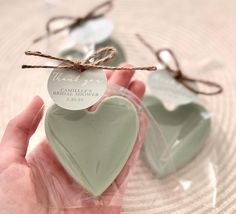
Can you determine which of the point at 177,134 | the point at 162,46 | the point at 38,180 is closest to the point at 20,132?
the point at 38,180

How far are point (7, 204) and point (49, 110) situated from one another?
0.16 m

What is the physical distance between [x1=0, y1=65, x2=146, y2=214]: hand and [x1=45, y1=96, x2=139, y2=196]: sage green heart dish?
0.09 ft

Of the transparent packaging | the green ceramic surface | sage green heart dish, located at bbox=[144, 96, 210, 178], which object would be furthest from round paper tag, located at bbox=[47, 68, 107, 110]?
the green ceramic surface

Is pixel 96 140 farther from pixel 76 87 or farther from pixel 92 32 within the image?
pixel 92 32

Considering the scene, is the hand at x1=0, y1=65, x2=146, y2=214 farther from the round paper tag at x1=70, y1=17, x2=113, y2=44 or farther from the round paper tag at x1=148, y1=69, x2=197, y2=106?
the round paper tag at x1=70, y1=17, x2=113, y2=44

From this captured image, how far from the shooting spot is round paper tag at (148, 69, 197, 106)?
881 millimetres

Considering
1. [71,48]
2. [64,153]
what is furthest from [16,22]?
[64,153]

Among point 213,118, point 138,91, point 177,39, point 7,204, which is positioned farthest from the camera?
point 177,39

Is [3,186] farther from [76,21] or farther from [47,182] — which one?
[76,21]

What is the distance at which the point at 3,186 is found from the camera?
2.21 ft

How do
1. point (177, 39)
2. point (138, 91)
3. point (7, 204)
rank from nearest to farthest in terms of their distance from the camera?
1. point (7, 204)
2. point (138, 91)
3. point (177, 39)

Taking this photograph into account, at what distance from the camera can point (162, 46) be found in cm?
107

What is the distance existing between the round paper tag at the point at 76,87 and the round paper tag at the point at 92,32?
1.08 ft

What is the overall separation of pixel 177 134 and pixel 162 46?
0.29 meters
